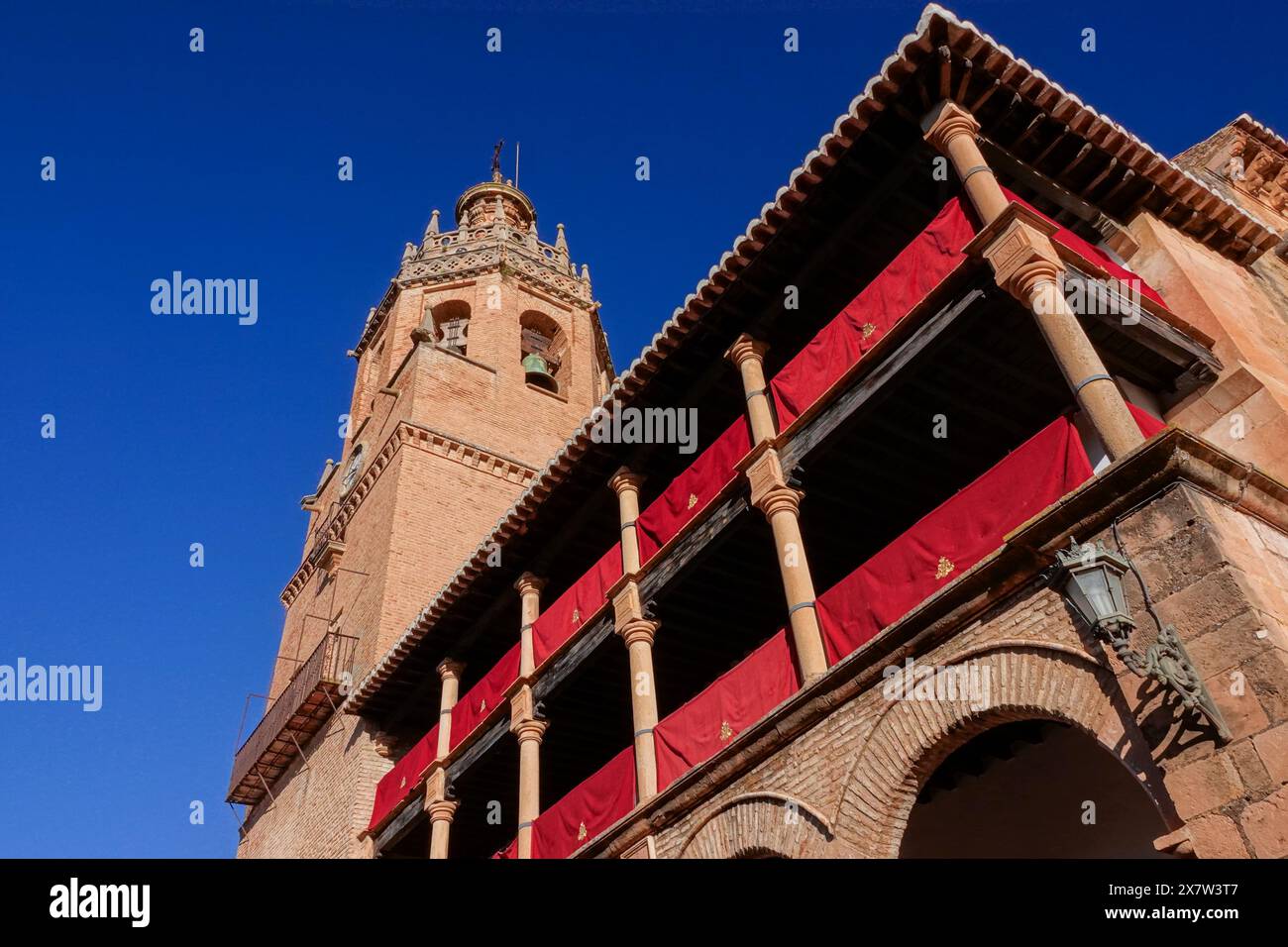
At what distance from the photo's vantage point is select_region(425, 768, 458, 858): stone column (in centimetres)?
1389

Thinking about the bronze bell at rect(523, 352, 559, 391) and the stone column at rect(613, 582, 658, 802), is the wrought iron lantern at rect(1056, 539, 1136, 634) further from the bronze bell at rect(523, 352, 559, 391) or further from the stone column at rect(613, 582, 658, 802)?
the bronze bell at rect(523, 352, 559, 391)

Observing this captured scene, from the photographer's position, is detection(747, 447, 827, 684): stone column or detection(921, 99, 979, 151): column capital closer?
detection(747, 447, 827, 684): stone column

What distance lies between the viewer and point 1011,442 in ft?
35.1

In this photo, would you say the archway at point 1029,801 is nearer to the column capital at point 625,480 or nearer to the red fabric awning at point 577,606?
the red fabric awning at point 577,606

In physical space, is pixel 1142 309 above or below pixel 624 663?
A: above

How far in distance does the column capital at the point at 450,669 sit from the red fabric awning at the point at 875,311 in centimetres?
746

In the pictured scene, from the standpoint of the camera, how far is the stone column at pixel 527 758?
1185 cm

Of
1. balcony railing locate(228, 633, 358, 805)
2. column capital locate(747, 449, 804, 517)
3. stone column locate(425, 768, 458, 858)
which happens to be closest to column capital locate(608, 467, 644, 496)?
column capital locate(747, 449, 804, 517)

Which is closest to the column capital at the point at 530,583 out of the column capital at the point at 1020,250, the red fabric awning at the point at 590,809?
the red fabric awning at the point at 590,809

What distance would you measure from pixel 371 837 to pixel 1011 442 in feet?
36.3

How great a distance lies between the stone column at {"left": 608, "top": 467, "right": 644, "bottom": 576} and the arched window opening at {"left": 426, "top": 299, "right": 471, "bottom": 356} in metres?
15.6

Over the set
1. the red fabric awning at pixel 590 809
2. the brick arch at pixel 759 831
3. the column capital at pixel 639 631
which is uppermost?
the column capital at pixel 639 631
